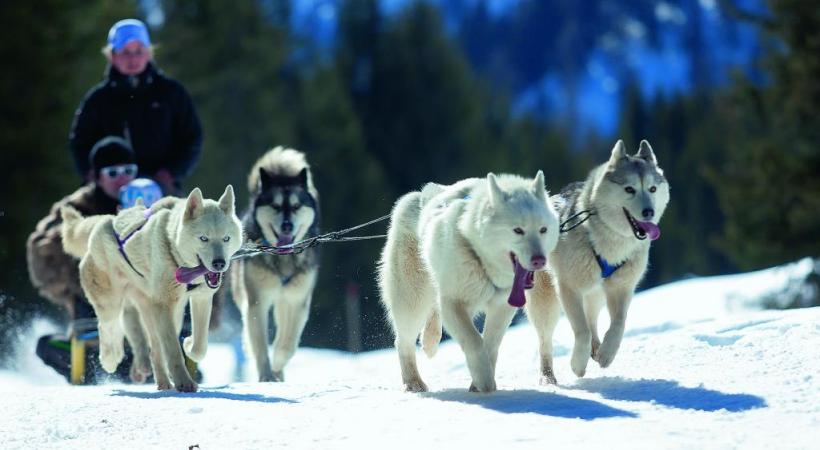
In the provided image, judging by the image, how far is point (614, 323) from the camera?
273 inches

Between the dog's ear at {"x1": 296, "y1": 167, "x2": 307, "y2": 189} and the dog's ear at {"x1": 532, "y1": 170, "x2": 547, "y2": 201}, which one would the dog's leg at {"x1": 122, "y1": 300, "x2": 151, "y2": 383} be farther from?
the dog's ear at {"x1": 532, "y1": 170, "x2": 547, "y2": 201}

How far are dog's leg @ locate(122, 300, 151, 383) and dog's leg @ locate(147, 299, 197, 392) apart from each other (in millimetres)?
1677

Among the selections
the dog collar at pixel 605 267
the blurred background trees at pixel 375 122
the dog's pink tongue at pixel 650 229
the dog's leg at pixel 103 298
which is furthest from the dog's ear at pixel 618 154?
the dog's leg at pixel 103 298

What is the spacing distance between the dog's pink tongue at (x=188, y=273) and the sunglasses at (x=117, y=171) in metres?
2.99

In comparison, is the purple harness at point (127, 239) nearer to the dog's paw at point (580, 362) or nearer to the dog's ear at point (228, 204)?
the dog's ear at point (228, 204)

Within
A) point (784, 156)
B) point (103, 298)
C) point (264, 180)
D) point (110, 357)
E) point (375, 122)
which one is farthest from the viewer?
point (375, 122)

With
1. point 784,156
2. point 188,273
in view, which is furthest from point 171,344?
point 784,156

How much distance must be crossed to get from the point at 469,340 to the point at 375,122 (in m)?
36.4

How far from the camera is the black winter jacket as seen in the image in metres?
10.3

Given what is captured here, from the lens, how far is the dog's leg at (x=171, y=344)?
7.25m

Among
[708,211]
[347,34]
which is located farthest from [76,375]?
[708,211]

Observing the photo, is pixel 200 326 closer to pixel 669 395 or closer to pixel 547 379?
pixel 547 379

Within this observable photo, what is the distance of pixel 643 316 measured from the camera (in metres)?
11.8

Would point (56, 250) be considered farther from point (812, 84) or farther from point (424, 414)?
point (812, 84)
